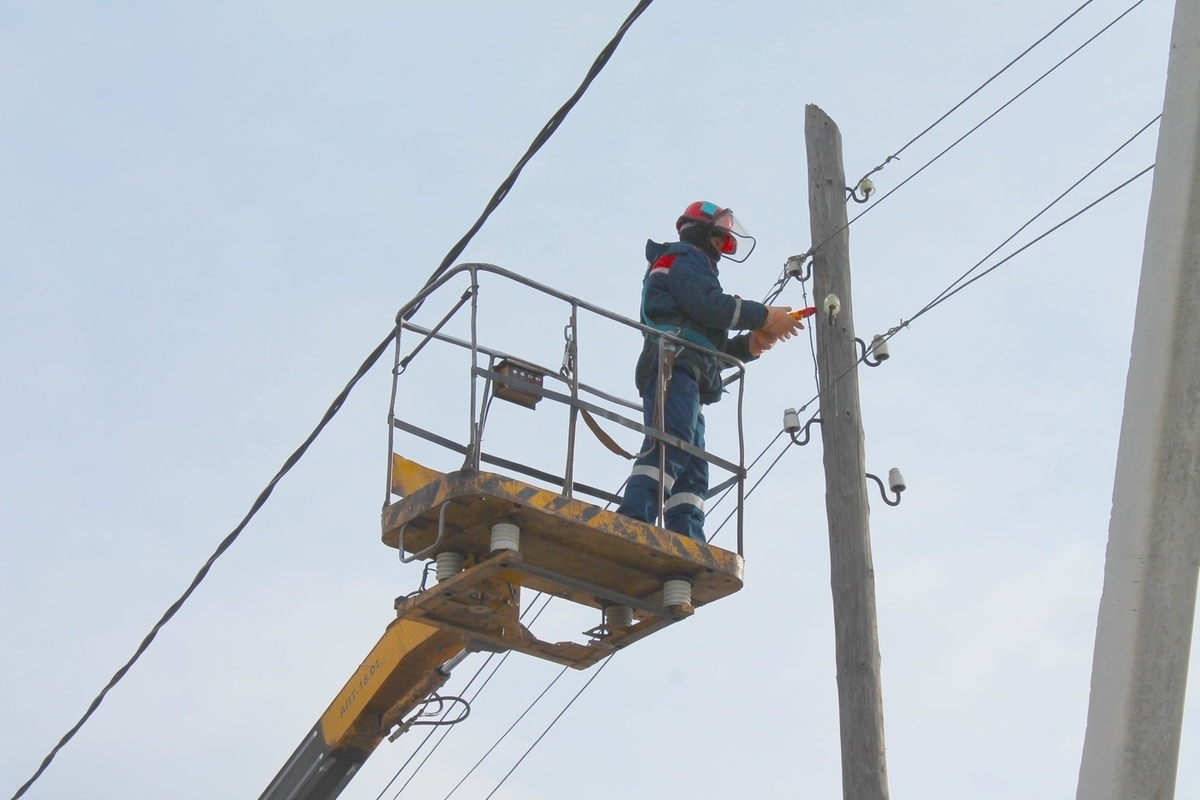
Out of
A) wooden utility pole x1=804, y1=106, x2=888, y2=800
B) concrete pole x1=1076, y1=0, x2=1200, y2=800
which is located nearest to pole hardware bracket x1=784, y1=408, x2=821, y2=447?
wooden utility pole x1=804, y1=106, x2=888, y2=800

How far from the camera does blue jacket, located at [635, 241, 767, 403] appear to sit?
809 centimetres

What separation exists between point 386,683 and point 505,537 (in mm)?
2684

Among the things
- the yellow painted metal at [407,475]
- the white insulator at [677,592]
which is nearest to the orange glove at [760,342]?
the white insulator at [677,592]

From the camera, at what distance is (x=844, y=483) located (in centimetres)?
812

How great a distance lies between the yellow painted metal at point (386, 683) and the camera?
9.05 m

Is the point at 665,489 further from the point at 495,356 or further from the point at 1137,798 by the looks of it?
the point at 1137,798

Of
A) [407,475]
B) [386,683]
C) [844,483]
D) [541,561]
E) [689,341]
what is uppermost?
[689,341]

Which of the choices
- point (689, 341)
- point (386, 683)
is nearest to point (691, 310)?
point (689, 341)

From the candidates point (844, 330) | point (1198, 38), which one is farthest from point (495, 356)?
point (1198, 38)

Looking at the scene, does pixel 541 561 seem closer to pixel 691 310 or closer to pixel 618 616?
pixel 618 616

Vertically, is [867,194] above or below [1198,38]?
above

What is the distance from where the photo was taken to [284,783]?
10.0m

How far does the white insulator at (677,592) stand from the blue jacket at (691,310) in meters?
1.03

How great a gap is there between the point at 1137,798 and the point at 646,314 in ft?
15.5
